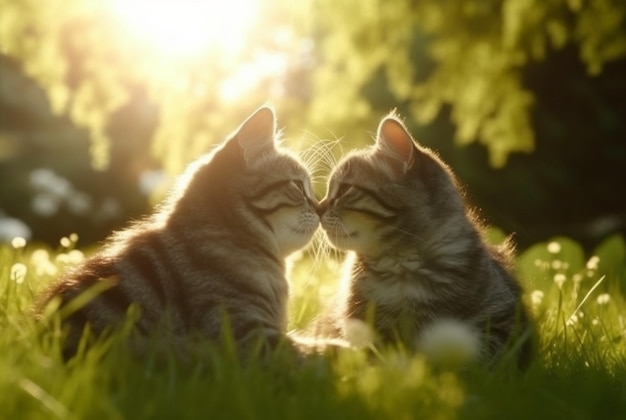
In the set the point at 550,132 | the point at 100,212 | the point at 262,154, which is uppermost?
the point at 262,154

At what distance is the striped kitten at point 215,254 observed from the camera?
9.46 ft

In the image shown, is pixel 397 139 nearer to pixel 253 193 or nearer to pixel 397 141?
pixel 397 141

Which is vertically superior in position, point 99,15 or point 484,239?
point 99,15

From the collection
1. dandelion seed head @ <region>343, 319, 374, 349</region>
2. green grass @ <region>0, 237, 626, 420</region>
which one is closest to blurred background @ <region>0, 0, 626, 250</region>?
dandelion seed head @ <region>343, 319, 374, 349</region>

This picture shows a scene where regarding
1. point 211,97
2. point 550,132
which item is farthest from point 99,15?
point 550,132

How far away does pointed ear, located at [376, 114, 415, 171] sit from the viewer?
3.59 metres

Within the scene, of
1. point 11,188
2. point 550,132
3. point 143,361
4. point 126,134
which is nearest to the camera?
point 143,361

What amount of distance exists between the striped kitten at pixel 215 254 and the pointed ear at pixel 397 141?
0.35 m

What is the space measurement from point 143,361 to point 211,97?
5.32 meters

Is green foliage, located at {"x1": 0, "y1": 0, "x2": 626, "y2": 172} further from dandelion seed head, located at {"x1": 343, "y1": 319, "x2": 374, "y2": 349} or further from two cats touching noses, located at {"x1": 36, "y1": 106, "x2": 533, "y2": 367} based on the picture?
dandelion seed head, located at {"x1": 343, "y1": 319, "x2": 374, "y2": 349}

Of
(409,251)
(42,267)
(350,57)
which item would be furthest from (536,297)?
(350,57)

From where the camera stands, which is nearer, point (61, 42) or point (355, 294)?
point (355, 294)

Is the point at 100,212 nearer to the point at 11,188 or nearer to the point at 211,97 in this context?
the point at 11,188

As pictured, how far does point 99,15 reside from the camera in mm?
7090
